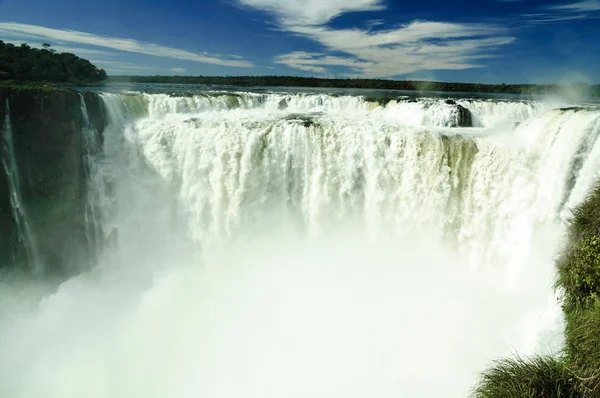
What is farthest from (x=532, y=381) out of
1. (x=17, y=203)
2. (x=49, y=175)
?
(x=17, y=203)

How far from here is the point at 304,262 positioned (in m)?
11.2

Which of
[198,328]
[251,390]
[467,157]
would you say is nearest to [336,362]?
[251,390]

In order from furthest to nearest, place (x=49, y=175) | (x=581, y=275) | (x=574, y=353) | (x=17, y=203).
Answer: (x=49, y=175) < (x=17, y=203) < (x=581, y=275) < (x=574, y=353)

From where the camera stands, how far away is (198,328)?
9352 mm

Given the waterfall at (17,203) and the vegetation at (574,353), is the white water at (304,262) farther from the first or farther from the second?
the waterfall at (17,203)

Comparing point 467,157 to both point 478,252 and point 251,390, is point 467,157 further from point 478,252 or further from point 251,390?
point 251,390

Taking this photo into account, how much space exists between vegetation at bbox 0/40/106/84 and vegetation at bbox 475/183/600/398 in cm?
2388

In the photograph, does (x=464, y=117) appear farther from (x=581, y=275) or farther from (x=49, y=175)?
(x=49, y=175)

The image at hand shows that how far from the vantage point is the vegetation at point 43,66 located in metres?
21.4

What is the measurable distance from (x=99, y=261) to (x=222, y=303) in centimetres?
461

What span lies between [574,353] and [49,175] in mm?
12566

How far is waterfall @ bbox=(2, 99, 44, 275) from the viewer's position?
1039 cm

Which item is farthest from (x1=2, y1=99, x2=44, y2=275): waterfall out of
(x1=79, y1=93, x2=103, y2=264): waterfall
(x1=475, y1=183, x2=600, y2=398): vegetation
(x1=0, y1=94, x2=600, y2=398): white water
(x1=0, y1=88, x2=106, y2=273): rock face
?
(x1=475, y1=183, x2=600, y2=398): vegetation

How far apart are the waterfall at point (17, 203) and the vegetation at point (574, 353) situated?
11812 mm
